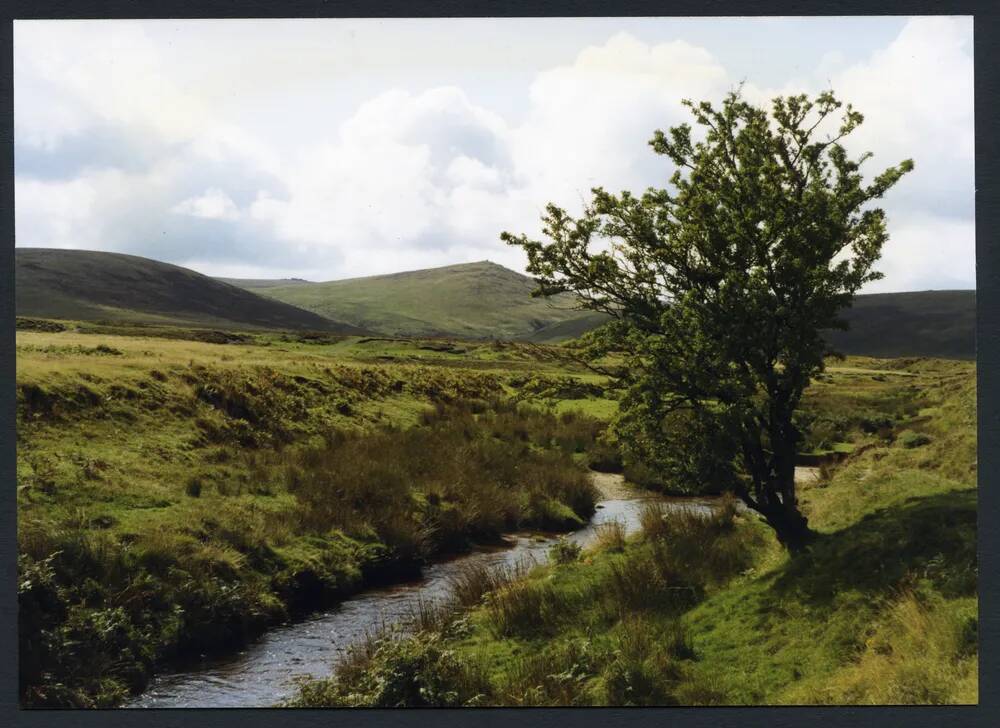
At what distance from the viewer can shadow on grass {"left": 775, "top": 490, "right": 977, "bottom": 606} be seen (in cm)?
1088

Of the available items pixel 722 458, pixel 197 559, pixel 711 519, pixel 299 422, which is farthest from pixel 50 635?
pixel 299 422

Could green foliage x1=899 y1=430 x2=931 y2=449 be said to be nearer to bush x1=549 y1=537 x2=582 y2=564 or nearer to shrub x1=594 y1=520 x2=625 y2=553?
shrub x1=594 y1=520 x2=625 y2=553

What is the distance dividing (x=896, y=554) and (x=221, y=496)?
48.4 feet

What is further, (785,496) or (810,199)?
(785,496)

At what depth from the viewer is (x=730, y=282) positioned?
1255cm

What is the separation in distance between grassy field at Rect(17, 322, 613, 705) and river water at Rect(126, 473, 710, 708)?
1.49ft

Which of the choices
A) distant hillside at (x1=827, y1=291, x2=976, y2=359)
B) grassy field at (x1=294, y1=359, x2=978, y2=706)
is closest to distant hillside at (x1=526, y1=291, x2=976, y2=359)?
distant hillside at (x1=827, y1=291, x2=976, y2=359)

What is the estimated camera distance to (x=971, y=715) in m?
9.41

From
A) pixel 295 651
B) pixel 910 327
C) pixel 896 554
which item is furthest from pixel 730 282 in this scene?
pixel 910 327

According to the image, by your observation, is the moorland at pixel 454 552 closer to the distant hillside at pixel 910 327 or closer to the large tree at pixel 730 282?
the large tree at pixel 730 282

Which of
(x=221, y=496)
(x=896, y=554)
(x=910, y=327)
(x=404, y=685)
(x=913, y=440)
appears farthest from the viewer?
(x=910, y=327)

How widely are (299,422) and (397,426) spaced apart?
4.30 metres

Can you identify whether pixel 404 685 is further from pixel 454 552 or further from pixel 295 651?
pixel 454 552

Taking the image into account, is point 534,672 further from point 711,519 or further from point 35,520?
point 35,520
